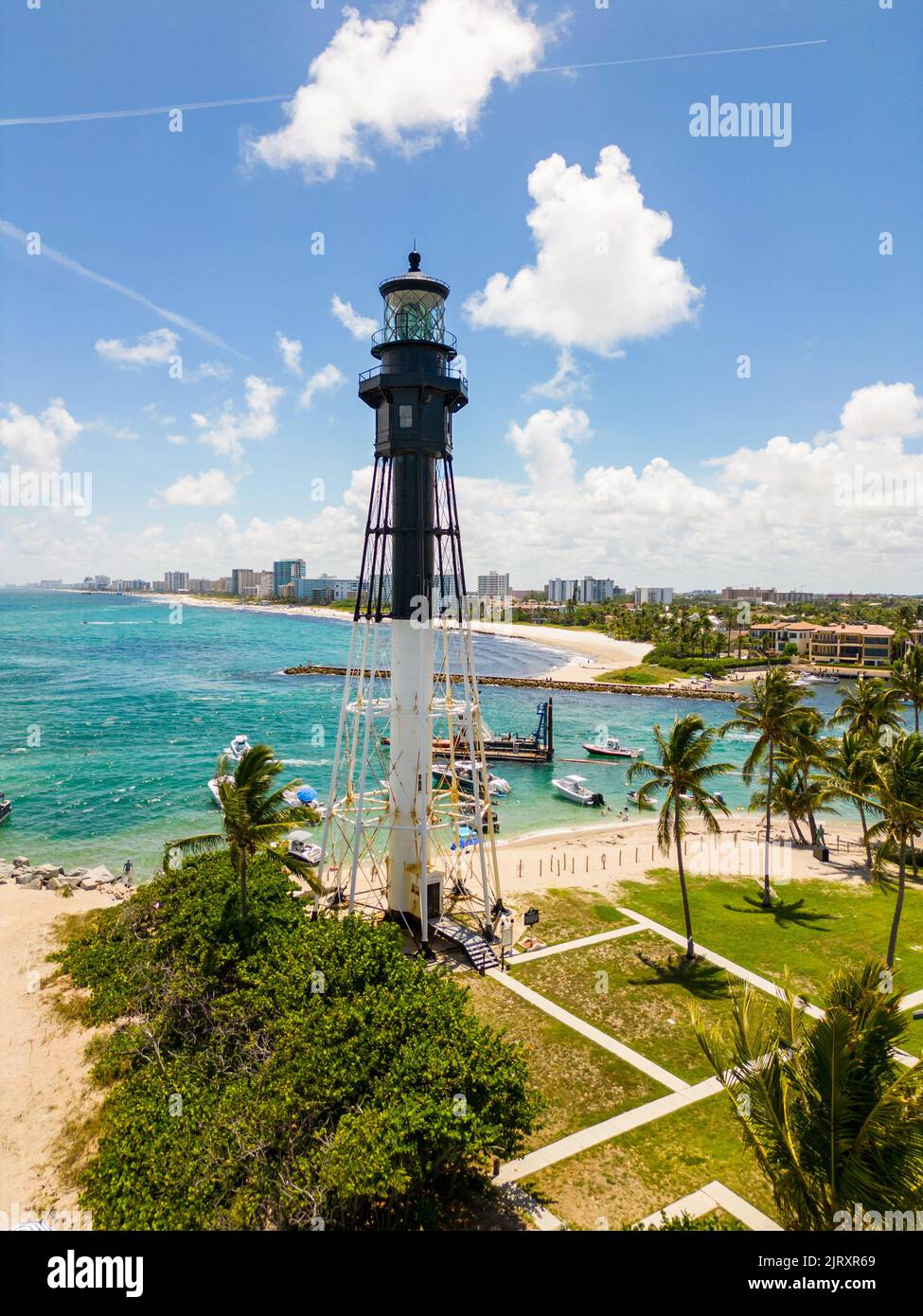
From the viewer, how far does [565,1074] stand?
2069 cm

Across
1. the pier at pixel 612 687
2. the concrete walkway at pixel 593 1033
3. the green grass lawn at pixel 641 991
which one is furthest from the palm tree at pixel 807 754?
the pier at pixel 612 687

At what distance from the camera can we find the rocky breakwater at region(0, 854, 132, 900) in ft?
123

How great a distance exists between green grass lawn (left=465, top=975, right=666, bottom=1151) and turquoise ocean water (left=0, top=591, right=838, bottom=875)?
2827cm

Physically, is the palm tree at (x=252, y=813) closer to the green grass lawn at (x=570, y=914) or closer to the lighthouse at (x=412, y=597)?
the lighthouse at (x=412, y=597)

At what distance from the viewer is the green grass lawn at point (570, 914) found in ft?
98.3

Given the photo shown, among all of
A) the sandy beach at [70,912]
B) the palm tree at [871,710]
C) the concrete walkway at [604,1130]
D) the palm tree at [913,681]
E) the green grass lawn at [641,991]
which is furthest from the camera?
the palm tree at [913,681]

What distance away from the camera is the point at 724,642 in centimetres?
16312

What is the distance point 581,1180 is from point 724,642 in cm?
15925

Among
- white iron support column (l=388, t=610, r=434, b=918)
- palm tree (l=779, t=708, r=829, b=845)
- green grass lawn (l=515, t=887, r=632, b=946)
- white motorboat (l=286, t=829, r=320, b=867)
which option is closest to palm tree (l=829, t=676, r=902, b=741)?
palm tree (l=779, t=708, r=829, b=845)

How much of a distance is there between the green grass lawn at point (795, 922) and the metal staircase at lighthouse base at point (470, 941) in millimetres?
9155

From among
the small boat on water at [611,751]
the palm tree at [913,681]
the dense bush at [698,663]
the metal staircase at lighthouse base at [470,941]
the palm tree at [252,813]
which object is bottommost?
the small boat on water at [611,751]

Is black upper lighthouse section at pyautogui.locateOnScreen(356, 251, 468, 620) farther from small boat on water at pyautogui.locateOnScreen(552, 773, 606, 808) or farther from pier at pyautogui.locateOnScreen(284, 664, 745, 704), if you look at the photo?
pier at pyautogui.locateOnScreen(284, 664, 745, 704)
